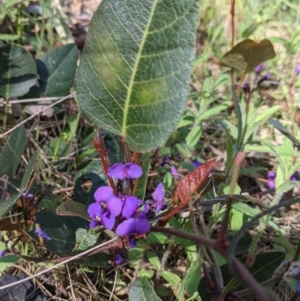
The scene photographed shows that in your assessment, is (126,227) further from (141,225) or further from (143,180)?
(143,180)

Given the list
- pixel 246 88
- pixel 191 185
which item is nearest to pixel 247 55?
pixel 246 88

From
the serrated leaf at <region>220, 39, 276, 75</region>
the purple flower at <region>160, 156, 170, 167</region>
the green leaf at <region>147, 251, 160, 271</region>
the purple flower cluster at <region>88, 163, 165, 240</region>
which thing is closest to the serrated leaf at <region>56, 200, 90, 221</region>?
the purple flower cluster at <region>88, 163, 165, 240</region>

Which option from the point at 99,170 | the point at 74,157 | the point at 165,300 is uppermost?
the point at 99,170

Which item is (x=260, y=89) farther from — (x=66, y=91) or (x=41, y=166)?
(x=41, y=166)

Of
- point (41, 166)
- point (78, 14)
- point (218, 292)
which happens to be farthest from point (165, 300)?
point (78, 14)

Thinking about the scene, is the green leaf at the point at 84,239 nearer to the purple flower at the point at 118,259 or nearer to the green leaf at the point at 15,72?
the purple flower at the point at 118,259

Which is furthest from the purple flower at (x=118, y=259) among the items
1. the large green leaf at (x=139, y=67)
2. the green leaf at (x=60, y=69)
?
the green leaf at (x=60, y=69)

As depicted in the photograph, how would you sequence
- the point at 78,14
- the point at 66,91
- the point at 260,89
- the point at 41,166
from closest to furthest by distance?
the point at 41,166 < the point at 66,91 < the point at 260,89 < the point at 78,14

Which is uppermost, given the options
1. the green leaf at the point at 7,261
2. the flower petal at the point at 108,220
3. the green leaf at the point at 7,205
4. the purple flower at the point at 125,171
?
the purple flower at the point at 125,171
